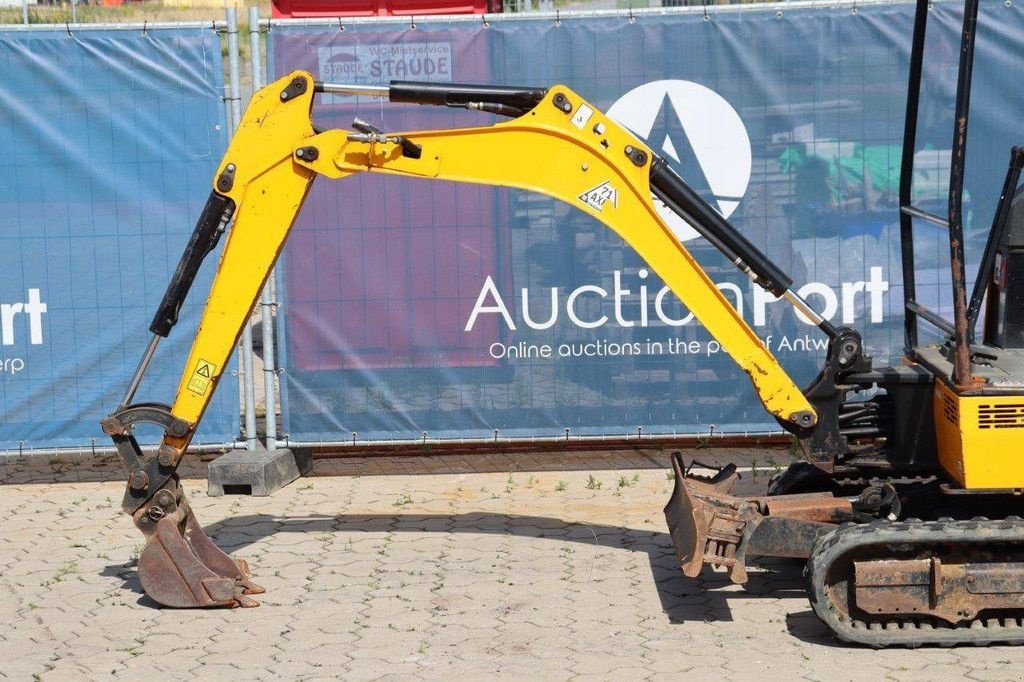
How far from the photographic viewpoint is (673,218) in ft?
32.2

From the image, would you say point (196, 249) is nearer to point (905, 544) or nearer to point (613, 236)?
point (613, 236)

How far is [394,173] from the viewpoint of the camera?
735cm

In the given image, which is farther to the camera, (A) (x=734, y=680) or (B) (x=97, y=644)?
(B) (x=97, y=644)

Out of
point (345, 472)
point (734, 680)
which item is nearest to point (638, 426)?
point (345, 472)

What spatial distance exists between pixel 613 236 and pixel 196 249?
133 inches

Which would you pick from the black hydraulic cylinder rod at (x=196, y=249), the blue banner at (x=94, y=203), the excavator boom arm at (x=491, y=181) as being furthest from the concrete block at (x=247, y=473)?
the black hydraulic cylinder rod at (x=196, y=249)

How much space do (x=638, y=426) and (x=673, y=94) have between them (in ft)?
7.45

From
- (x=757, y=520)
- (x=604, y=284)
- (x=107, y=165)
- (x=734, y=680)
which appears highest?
(x=107, y=165)

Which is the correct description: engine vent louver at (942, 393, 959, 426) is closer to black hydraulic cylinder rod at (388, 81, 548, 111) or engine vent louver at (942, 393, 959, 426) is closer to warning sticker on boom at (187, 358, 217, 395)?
black hydraulic cylinder rod at (388, 81, 548, 111)

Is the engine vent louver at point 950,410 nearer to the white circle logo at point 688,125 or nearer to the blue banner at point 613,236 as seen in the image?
the blue banner at point 613,236

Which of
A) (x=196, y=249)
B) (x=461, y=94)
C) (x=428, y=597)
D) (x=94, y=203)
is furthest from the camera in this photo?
(x=94, y=203)

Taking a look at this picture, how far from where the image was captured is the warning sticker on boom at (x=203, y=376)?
24.3 feet

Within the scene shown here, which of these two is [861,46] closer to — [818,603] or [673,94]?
[673,94]

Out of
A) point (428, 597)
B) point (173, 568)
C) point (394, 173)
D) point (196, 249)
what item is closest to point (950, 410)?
point (428, 597)
